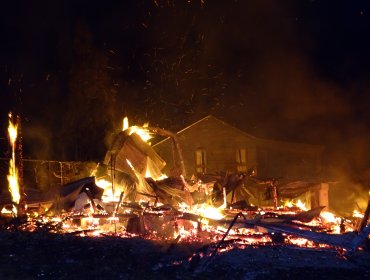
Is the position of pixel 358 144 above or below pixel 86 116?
below

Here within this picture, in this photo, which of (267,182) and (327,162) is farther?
(327,162)

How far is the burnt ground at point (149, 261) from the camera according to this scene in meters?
8.20

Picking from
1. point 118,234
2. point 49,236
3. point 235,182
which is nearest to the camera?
point 49,236

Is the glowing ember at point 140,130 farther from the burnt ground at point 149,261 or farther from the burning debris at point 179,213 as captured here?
the burnt ground at point 149,261

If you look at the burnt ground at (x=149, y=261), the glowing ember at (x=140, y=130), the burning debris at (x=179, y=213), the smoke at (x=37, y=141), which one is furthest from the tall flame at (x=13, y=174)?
the smoke at (x=37, y=141)

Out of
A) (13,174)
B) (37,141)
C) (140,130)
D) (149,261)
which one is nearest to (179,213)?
(149,261)

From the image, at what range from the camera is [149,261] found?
8828mm

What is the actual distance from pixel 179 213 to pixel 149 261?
11.4 feet

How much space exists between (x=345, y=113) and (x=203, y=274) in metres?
35.5

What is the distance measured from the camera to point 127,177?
14.8m

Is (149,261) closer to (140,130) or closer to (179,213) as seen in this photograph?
(179,213)

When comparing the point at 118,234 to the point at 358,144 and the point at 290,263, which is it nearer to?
the point at 290,263

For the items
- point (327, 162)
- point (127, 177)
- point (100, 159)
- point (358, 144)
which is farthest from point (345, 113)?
point (127, 177)

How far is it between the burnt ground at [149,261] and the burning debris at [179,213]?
304mm
